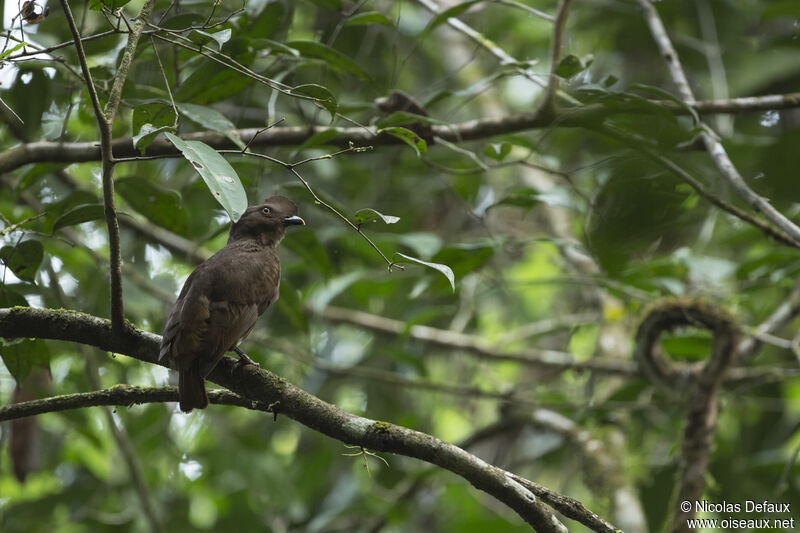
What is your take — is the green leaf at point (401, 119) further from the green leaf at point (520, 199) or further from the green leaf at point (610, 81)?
the green leaf at point (610, 81)

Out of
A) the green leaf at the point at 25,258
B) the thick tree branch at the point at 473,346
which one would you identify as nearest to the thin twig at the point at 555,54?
the thick tree branch at the point at 473,346

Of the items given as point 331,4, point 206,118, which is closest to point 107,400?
point 206,118

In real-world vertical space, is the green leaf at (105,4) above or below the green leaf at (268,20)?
above

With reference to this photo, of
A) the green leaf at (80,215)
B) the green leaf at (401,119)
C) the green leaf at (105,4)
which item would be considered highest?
the green leaf at (105,4)

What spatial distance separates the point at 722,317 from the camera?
3.82 meters

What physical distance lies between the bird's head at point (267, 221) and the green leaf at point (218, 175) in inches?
55.2

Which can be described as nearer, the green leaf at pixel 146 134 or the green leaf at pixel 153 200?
the green leaf at pixel 146 134

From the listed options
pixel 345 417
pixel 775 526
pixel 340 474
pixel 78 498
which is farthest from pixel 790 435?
pixel 78 498

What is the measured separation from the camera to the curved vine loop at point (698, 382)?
3.63m

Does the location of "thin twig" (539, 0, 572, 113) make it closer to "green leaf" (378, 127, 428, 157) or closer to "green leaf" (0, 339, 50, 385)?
"green leaf" (378, 127, 428, 157)

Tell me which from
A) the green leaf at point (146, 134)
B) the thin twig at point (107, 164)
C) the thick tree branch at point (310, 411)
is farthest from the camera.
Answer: the thick tree branch at point (310, 411)

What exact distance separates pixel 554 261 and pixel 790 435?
254 centimetres

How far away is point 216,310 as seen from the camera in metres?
2.62

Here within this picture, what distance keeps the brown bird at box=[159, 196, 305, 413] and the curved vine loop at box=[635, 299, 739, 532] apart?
2124 millimetres
